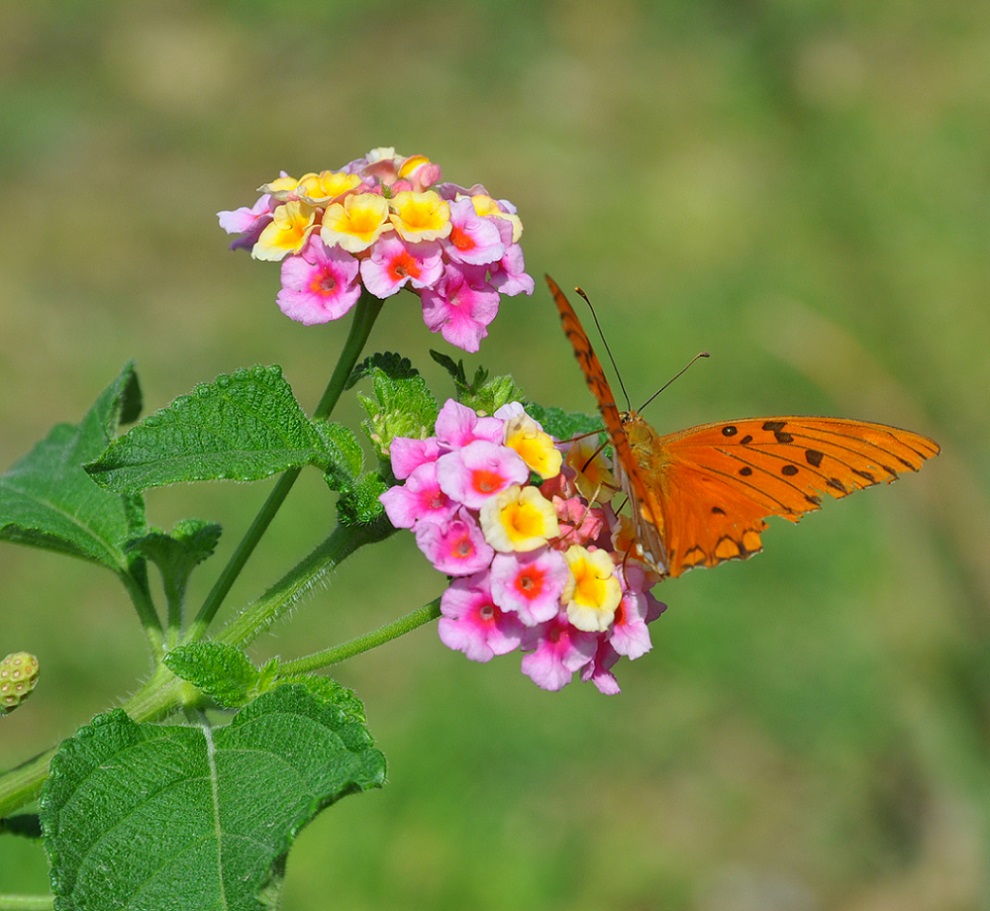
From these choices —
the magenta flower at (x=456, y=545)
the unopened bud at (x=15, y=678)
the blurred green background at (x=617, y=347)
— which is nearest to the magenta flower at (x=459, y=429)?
the magenta flower at (x=456, y=545)

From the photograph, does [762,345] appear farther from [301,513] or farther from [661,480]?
[661,480]

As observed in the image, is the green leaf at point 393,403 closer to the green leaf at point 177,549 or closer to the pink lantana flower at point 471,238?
the pink lantana flower at point 471,238

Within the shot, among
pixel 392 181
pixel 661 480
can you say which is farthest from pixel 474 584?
pixel 392 181

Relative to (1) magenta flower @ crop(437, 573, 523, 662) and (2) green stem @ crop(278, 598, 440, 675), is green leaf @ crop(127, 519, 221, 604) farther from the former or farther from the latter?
(1) magenta flower @ crop(437, 573, 523, 662)

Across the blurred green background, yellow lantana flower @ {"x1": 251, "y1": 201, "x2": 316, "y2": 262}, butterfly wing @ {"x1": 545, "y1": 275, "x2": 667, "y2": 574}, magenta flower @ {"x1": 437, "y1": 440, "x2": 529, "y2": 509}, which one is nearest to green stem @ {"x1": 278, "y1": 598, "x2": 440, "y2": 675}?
magenta flower @ {"x1": 437, "y1": 440, "x2": 529, "y2": 509}

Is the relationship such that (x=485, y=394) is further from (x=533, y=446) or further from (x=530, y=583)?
(x=530, y=583)
